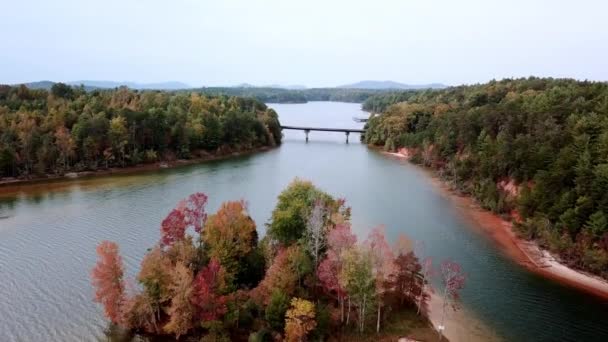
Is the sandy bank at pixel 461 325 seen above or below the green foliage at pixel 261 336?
below

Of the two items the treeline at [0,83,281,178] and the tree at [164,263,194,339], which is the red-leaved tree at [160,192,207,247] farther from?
Result: the treeline at [0,83,281,178]

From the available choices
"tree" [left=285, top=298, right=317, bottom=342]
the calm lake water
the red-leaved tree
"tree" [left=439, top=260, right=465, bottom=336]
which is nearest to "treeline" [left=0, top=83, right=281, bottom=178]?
the calm lake water

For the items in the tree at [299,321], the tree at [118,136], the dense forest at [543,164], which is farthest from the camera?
the tree at [118,136]

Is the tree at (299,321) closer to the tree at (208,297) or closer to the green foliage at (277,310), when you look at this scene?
the green foliage at (277,310)

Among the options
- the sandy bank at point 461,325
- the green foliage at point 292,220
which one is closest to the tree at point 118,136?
the green foliage at point 292,220

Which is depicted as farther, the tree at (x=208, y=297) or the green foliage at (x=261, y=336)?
the tree at (x=208, y=297)

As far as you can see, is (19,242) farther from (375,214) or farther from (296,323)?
(375,214)

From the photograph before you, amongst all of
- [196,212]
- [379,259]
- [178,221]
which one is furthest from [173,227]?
[379,259]
